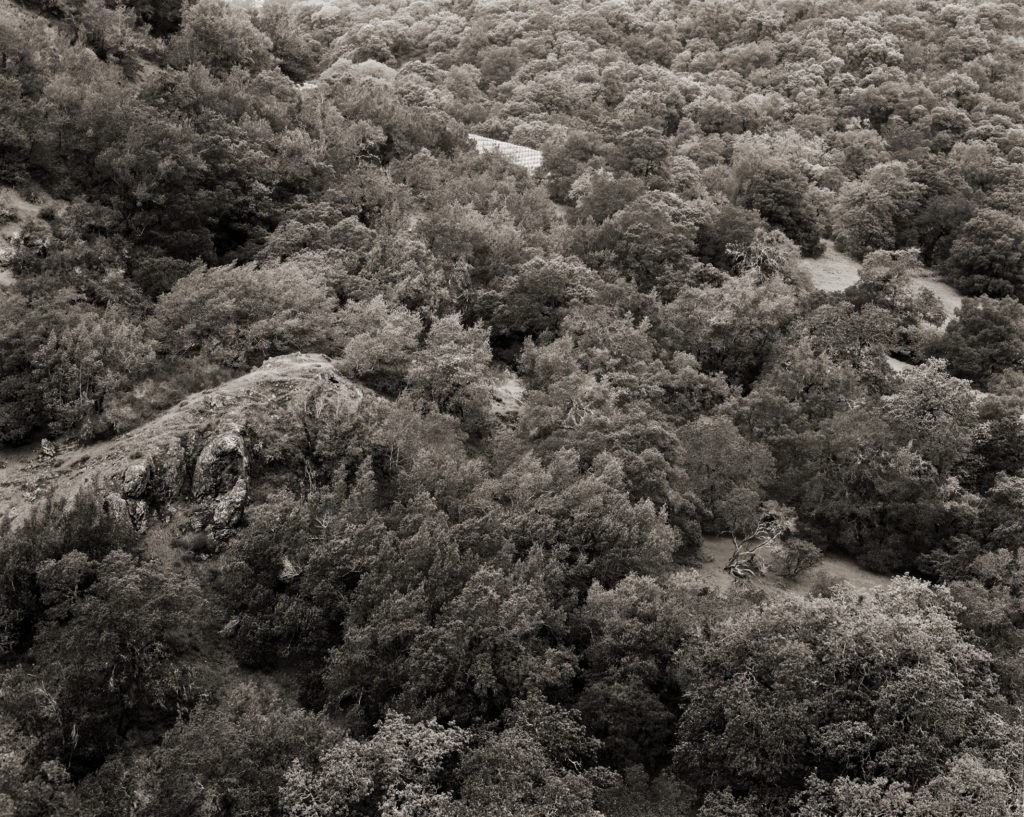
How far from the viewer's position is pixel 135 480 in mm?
27219

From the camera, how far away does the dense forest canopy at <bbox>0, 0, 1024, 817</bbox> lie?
71.8 ft

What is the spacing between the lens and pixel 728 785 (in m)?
23.3

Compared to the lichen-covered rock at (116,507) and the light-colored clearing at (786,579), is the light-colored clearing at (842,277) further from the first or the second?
the lichen-covered rock at (116,507)

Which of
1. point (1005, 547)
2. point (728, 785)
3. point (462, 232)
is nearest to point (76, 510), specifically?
point (728, 785)

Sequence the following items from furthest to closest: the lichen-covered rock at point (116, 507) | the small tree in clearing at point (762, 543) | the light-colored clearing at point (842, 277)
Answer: the light-colored clearing at point (842, 277)
the small tree in clearing at point (762, 543)
the lichen-covered rock at point (116, 507)

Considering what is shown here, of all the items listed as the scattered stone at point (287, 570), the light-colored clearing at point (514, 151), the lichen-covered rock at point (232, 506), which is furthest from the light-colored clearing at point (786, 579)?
the light-colored clearing at point (514, 151)

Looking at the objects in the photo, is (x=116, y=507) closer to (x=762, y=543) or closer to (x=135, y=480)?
(x=135, y=480)

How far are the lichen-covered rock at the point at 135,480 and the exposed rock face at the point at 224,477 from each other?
5.13 ft

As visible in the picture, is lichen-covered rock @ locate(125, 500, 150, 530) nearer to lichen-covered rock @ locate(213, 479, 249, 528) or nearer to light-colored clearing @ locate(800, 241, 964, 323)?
lichen-covered rock @ locate(213, 479, 249, 528)

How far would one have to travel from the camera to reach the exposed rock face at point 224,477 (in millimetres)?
28359

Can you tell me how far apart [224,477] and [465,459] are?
29.7 ft

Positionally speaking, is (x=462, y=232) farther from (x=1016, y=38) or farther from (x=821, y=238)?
(x=1016, y=38)

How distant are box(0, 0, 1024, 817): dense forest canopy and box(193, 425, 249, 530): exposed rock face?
14 centimetres

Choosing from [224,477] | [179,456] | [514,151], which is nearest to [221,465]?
[224,477]
